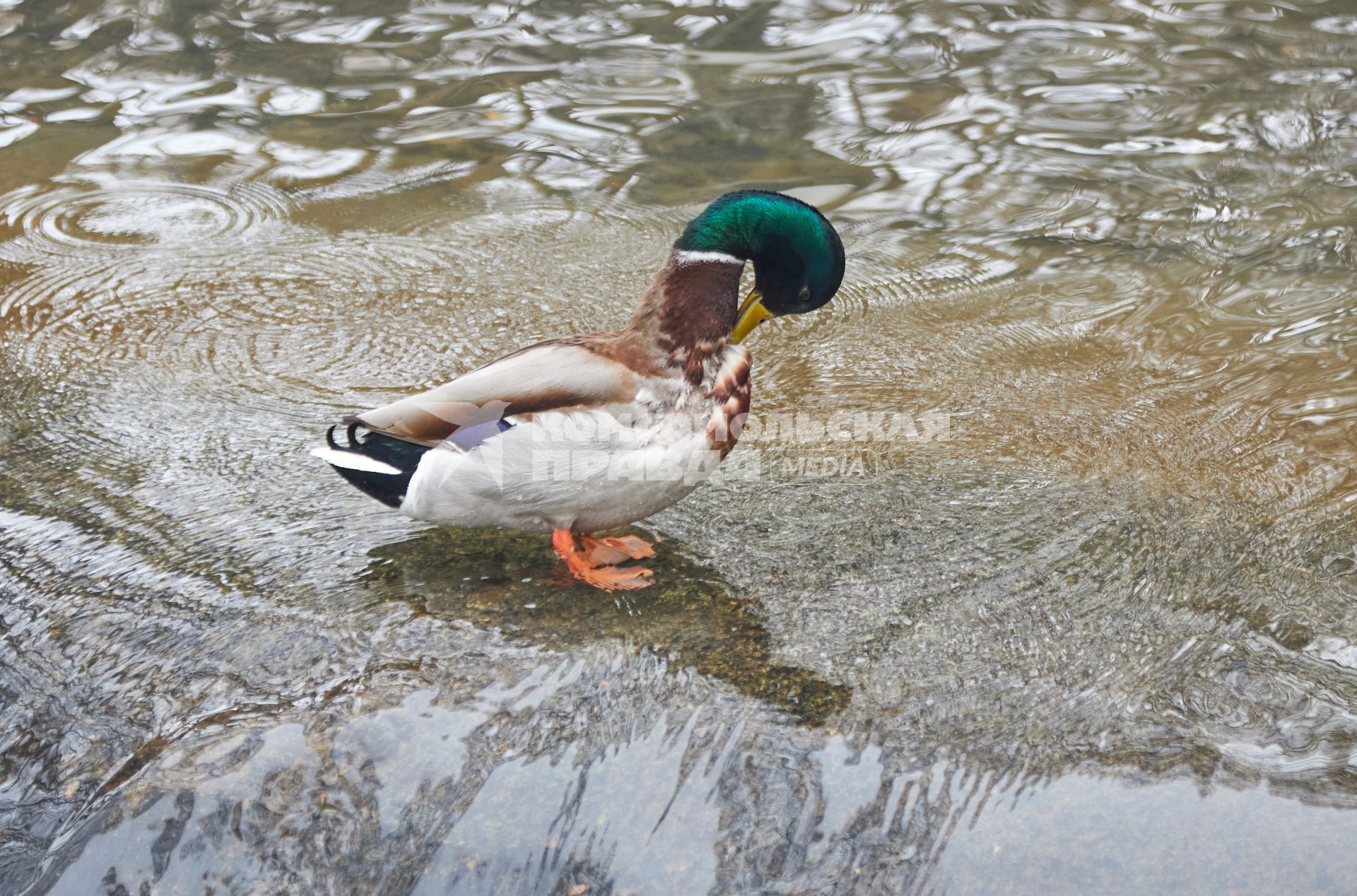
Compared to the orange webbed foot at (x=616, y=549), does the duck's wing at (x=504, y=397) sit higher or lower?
higher

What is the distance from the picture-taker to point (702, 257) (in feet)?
9.86

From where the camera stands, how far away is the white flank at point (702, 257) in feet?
9.86

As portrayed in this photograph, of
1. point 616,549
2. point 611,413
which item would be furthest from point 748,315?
point 616,549

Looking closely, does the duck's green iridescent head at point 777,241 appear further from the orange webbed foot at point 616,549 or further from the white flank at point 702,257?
the orange webbed foot at point 616,549

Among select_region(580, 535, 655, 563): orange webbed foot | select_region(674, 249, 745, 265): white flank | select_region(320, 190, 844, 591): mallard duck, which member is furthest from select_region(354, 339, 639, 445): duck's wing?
select_region(580, 535, 655, 563): orange webbed foot

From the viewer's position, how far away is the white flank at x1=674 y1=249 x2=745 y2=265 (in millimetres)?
3006

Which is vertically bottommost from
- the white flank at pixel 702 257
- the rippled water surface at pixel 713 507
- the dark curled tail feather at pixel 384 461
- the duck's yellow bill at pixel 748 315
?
the rippled water surface at pixel 713 507

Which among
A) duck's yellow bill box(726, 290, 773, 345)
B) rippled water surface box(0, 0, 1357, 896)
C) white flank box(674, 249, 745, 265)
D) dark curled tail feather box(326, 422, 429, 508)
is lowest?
rippled water surface box(0, 0, 1357, 896)

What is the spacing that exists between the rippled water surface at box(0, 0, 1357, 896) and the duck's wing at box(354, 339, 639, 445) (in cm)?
40

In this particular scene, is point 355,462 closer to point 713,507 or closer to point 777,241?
point 713,507

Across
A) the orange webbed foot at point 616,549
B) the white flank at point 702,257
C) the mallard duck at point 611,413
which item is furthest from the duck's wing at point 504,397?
the orange webbed foot at point 616,549

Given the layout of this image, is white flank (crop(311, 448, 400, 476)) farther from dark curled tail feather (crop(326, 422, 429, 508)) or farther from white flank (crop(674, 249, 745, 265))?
white flank (crop(674, 249, 745, 265))

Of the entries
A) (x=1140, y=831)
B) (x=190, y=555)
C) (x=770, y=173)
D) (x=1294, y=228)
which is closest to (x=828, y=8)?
(x=770, y=173)

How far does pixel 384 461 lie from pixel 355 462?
A: 0.07 m
